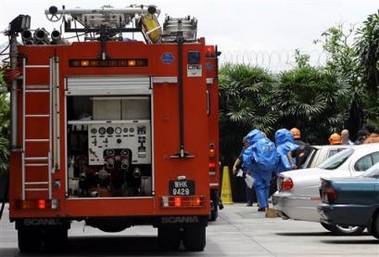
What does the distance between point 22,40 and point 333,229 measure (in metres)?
6.46

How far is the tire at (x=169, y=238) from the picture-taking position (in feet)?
45.6

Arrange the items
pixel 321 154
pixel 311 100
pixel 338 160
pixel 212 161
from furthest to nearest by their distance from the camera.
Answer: pixel 311 100, pixel 321 154, pixel 212 161, pixel 338 160

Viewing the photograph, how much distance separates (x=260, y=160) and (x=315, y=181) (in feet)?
15.9

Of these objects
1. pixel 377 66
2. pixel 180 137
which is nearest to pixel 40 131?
pixel 180 137

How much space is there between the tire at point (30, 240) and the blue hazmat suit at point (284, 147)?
342 inches

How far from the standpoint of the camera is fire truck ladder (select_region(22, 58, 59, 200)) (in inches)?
498

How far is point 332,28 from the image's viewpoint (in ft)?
128

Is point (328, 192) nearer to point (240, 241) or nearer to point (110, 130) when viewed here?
point (240, 241)

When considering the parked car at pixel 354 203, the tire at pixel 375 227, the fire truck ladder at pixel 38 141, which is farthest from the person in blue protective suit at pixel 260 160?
the fire truck ladder at pixel 38 141

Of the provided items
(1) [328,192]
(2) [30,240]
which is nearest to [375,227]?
(1) [328,192]

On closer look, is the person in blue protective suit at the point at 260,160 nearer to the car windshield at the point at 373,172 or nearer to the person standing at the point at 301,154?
the person standing at the point at 301,154

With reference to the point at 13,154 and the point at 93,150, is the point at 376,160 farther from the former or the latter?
the point at 13,154

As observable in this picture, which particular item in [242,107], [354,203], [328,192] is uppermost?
[242,107]

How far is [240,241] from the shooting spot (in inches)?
628
